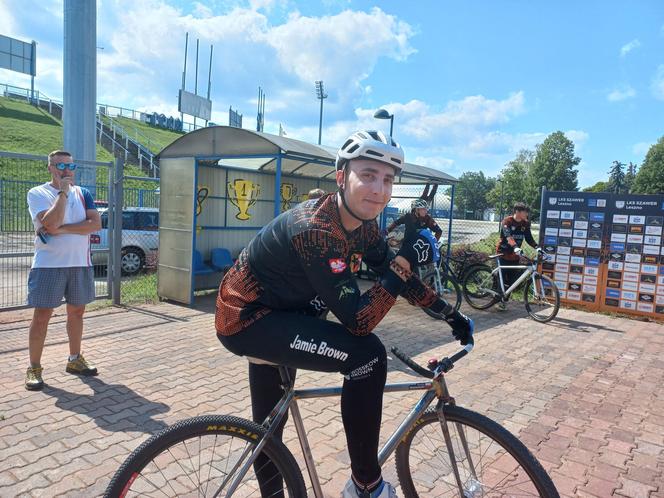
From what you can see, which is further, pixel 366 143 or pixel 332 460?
pixel 332 460

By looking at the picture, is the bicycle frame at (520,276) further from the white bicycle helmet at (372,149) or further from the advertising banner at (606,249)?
the white bicycle helmet at (372,149)

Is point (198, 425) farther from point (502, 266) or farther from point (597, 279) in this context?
point (597, 279)

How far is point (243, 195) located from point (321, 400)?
6.84m

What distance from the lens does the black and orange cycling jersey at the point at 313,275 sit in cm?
187

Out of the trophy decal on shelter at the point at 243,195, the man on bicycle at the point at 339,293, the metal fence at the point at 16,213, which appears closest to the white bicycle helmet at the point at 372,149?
the man on bicycle at the point at 339,293

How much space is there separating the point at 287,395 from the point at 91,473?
71.1 inches

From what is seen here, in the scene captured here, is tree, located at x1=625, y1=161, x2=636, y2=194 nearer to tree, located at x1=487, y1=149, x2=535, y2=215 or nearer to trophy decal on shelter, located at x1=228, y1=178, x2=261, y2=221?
tree, located at x1=487, y1=149, x2=535, y2=215

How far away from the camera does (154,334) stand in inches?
256

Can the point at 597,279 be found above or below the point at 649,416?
above

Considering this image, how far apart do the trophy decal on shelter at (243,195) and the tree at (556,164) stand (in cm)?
5426

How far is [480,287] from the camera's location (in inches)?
357

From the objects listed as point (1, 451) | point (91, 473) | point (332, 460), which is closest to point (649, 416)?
point (332, 460)

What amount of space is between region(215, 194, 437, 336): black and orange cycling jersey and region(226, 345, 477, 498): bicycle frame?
326mm

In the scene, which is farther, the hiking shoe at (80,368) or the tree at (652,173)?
the tree at (652,173)
